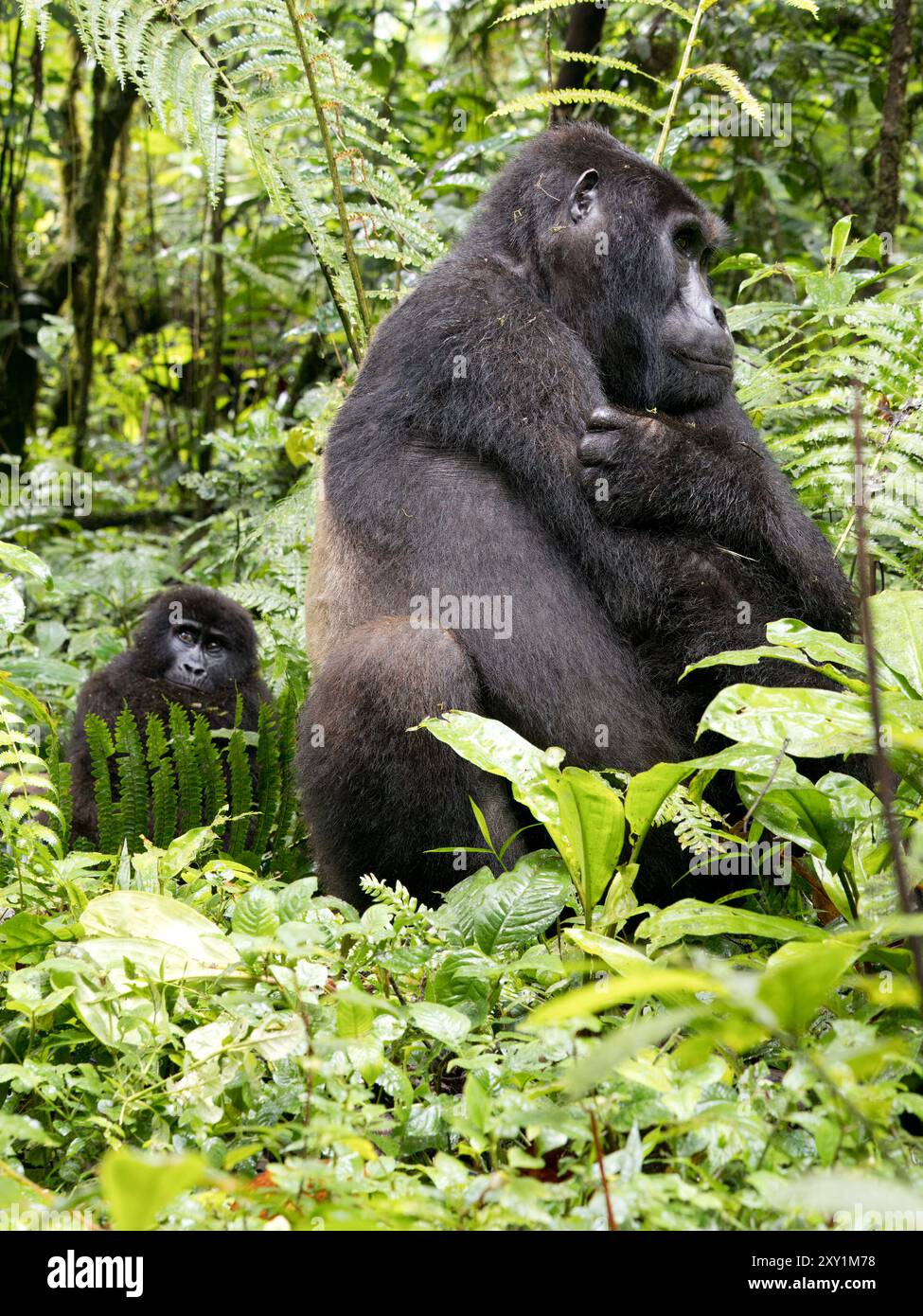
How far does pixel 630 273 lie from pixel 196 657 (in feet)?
7.99

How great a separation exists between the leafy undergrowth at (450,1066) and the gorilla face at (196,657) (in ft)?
8.18

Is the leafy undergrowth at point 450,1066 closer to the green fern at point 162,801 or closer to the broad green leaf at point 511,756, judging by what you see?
the broad green leaf at point 511,756

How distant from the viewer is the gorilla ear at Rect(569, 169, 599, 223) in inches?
128

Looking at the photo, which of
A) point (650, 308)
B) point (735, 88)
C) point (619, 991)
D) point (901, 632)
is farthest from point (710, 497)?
point (619, 991)

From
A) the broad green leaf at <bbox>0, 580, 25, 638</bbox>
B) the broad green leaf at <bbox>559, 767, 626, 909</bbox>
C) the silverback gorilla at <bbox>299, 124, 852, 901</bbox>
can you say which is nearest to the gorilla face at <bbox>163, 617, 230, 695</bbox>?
the silverback gorilla at <bbox>299, 124, 852, 901</bbox>

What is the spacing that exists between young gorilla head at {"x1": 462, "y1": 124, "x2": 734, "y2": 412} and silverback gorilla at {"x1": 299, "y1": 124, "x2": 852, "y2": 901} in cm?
6

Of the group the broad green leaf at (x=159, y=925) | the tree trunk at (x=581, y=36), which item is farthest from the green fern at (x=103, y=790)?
the tree trunk at (x=581, y=36)

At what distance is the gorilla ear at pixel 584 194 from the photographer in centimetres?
325

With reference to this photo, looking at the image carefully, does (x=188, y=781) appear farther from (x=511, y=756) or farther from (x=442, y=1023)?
(x=442, y=1023)

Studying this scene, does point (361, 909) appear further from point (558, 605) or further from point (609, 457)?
point (609, 457)

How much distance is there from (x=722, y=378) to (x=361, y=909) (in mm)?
→ 1627

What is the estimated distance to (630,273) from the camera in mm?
3172
